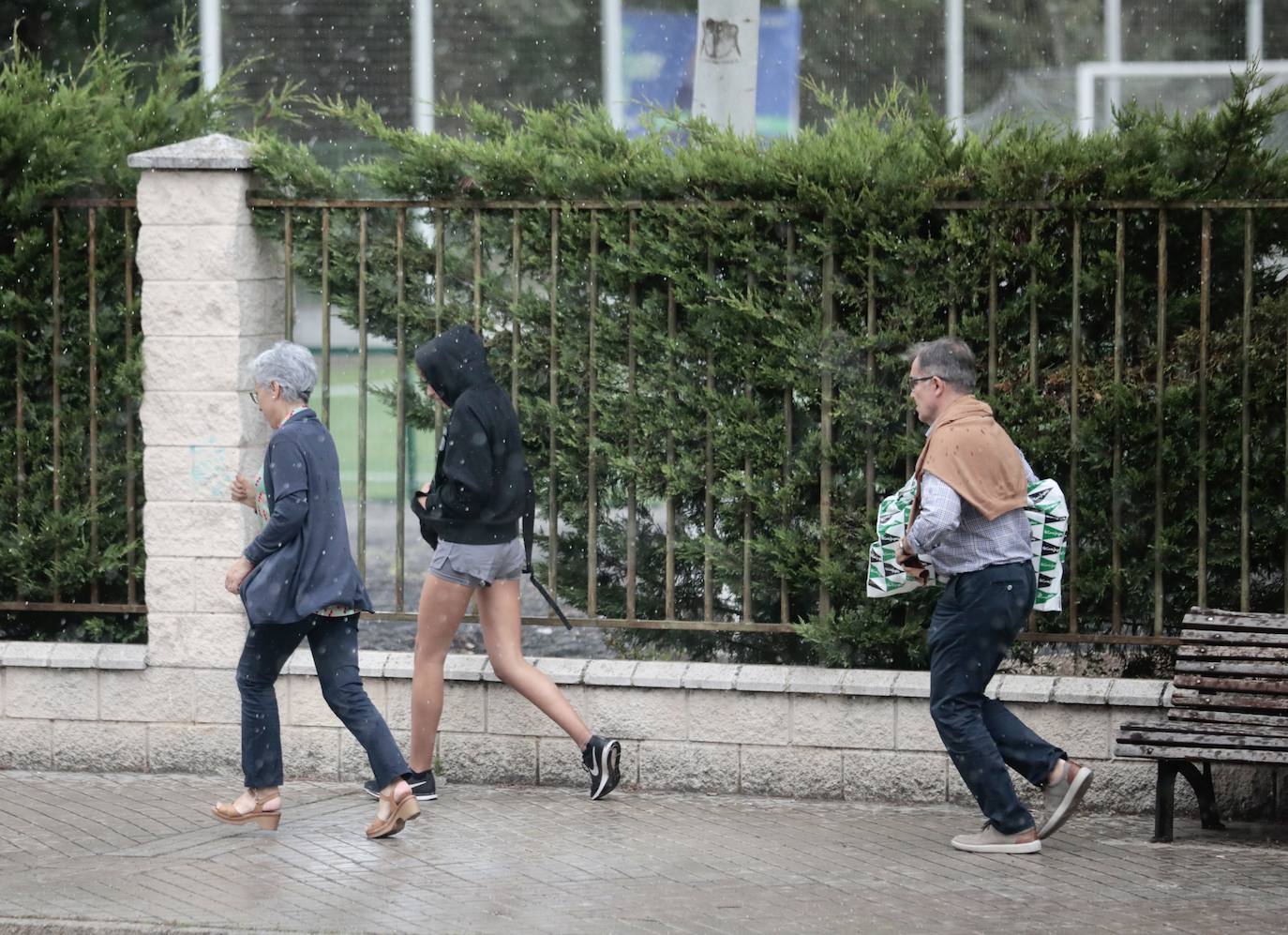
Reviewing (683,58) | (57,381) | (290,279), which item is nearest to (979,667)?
(290,279)

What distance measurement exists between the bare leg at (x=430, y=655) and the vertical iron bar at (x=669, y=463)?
85 cm

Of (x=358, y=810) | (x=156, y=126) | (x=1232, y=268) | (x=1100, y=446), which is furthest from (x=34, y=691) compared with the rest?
(x=1232, y=268)

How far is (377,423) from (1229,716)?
373 cm

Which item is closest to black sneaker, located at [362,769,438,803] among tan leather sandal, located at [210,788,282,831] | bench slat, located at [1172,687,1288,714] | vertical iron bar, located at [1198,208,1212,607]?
tan leather sandal, located at [210,788,282,831]

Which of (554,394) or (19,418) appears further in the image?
(19,418)

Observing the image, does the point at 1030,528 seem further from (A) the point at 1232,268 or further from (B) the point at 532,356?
(B) the point at 532,356

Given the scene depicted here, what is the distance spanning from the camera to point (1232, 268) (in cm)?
739

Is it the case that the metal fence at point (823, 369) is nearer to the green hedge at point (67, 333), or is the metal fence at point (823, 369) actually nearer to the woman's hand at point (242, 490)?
the green hedge at point (67, 333)

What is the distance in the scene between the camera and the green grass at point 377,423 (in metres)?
8.20

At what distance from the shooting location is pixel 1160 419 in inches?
287

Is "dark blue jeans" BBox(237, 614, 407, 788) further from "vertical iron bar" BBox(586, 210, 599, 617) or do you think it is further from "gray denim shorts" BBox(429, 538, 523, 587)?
"vertical iron bar" BBox(586, 210, 599, 617)

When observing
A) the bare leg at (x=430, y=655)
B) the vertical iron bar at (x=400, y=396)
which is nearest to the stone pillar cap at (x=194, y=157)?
the vertical iron bar at (x=400, y=396)

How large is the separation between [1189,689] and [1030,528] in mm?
896

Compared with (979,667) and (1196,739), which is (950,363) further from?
(1196,739)
